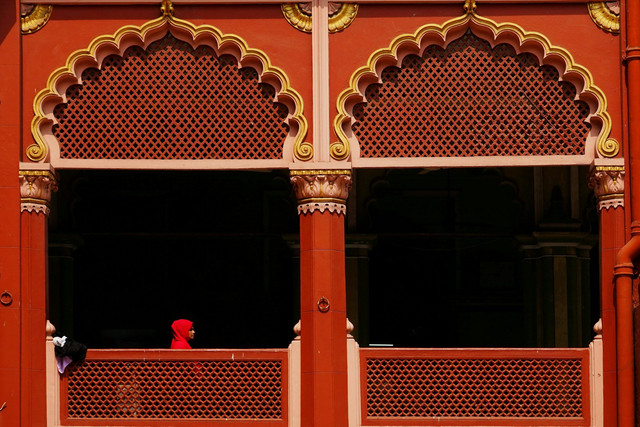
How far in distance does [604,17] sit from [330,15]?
267cm

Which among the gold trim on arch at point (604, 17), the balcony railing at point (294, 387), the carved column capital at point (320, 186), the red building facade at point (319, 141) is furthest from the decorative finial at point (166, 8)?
the gold trim on arch at point (604, 17)

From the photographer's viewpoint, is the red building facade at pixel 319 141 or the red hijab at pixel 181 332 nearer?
the red building facade at pixel 319 141

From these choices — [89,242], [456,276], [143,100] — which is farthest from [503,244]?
[143,100]

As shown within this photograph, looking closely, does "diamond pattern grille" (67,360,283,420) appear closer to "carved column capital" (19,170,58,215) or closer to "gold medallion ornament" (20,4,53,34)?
"carved column capital" (19,170,58,215)

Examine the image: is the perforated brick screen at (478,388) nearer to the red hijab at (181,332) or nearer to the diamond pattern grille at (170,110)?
the red hijab at (181,332)

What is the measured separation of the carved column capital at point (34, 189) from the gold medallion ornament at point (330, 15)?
2796 millimetres

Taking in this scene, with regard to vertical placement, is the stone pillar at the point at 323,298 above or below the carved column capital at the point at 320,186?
below

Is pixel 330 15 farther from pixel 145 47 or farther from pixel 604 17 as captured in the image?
pixel 604 17

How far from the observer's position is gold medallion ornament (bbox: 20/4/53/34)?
16.9 metres

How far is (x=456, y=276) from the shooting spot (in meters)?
21.9

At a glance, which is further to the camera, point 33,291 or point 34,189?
point 34,189

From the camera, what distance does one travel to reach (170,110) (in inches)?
668

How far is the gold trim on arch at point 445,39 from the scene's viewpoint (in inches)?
656

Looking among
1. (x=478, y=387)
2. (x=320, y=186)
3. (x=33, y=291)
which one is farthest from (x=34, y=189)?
(x=478, y=387)
